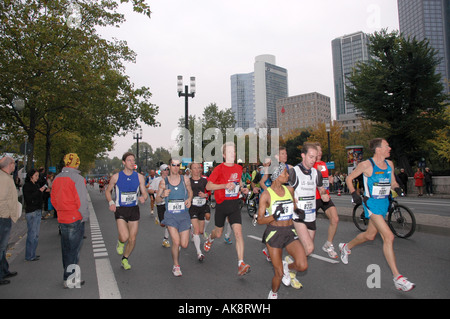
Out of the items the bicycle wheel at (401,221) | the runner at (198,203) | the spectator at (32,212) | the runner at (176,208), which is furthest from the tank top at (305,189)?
the spectator at (32,212)

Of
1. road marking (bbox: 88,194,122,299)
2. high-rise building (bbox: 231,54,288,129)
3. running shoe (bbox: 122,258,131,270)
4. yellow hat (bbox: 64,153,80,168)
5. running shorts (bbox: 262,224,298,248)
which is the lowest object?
road marking (bbox: 88,194,122,299)

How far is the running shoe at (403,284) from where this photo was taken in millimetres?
4128

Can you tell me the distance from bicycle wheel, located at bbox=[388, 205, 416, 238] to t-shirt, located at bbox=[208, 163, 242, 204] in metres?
4.19

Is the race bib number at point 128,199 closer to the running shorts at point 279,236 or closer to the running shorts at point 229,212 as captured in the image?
the running shorts at point 229,212

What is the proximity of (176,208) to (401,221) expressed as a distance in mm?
5338

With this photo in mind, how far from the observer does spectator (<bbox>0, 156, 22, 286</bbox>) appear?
5215 millimetres

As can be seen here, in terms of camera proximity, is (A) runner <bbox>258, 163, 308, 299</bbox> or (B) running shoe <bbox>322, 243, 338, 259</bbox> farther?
(B) running shoe <bbox>322, 243, 338, 259</bbox>

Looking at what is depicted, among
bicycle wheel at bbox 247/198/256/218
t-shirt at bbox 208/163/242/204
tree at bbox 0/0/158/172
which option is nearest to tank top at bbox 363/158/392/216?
t-shirt at bbox 208/163/242/204

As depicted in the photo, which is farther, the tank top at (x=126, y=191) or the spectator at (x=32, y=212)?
the spectator at (x=32, y=212)

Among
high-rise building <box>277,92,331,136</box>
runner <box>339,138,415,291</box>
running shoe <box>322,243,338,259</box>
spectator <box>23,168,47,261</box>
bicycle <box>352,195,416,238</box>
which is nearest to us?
runner <box>339,138,415,291</box>

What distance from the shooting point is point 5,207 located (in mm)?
5223

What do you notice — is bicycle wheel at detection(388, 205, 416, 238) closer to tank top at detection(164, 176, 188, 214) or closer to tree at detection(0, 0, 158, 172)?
tank top at detection(164, 176, 188, 214)

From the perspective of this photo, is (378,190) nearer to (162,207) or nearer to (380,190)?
(380,190)

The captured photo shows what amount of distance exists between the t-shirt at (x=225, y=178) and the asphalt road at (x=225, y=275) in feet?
3.98
